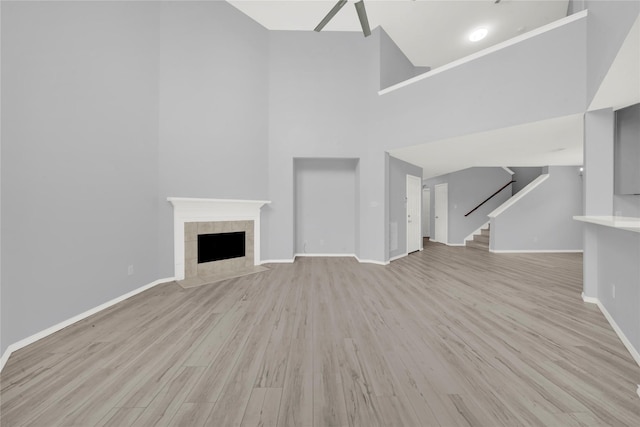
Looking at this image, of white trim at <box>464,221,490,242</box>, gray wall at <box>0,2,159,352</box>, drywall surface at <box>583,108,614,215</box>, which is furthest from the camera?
white trim at <box>464,221,490,242</box>

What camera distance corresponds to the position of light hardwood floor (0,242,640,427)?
1198 millimetres

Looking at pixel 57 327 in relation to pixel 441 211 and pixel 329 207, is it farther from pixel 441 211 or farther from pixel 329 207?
pixel 441 211

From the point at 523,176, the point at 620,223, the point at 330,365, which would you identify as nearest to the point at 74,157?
the point at 330,365

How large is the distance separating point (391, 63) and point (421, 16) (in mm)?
918

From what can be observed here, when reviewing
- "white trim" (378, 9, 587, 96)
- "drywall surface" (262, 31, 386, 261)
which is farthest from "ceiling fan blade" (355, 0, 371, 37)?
"drywall surface" (262, 31, 386, 261)

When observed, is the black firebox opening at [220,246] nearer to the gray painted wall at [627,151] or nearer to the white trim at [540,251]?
the gray painted wall at [627,151]

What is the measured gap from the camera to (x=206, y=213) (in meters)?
3.84

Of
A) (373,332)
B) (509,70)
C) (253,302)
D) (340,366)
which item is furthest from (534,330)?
(509,70)

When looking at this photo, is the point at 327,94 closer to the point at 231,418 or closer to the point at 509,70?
the point at 509,70

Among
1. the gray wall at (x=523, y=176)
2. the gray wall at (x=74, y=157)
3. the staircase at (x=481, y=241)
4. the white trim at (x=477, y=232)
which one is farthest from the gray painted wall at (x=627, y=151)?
the gray wall at (x=523, y=176)

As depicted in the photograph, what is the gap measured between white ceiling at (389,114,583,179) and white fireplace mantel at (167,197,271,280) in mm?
3139

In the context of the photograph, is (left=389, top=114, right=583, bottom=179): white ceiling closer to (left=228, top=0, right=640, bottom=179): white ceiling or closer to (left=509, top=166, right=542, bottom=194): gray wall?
(left=228, top=0, right=640, bottom=179): white ceiling

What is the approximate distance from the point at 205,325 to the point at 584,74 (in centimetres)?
505

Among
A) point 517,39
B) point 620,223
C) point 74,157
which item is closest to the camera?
→ point 620,223
